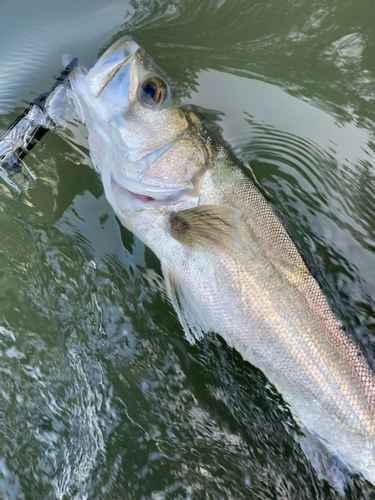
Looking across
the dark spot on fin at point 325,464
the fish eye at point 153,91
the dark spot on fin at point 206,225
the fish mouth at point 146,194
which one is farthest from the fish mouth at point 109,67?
the dark spot on fin at point 325,464

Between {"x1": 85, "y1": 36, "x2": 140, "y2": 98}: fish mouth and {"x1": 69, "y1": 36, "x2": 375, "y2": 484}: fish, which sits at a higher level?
{"x1": 85, "y1": 36, "x2": 140, "y2": 98}: fish mouth

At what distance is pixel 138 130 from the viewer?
2.00 metres

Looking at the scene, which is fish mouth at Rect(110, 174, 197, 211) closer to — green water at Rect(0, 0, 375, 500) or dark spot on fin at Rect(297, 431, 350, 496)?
green water at Rect(0, 0, 375, 500)

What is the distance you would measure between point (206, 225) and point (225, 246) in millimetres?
159

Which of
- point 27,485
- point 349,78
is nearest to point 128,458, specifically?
point 27,485

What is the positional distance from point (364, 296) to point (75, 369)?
1936 millimetres

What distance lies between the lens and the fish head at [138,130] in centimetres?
195

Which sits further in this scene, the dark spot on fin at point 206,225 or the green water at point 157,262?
the green water at point 157,262

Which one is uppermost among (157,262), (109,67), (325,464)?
(109,67)

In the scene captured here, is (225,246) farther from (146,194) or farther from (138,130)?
(138,130)

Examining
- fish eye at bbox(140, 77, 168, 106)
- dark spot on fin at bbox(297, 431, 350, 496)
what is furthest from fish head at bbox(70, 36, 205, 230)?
dark spot on fin at bbox(297, 431, 350, 496)

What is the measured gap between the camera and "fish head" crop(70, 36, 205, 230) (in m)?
1.95

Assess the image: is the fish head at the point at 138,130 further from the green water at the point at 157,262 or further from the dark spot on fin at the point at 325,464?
the dark spot on fin at the point at 325,464

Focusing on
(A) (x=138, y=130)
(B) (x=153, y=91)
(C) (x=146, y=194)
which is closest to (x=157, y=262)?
(C) (x=146, y=194)
